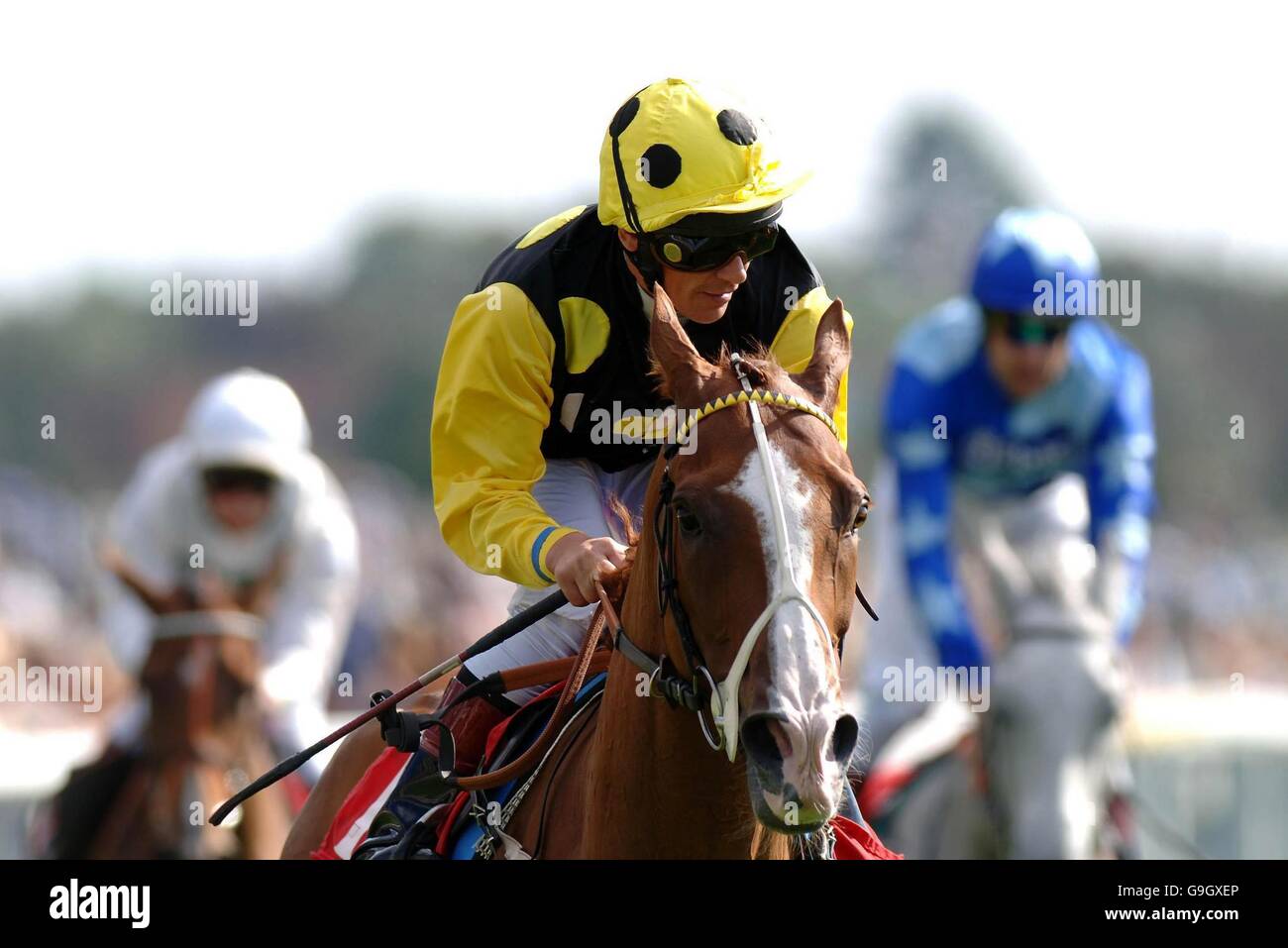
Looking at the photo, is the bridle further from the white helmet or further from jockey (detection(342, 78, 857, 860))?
the white helmet

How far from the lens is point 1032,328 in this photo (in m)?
8.85

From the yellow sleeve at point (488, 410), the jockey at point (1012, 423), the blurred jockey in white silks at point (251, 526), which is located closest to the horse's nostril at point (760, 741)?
the yellow sleeve at point (488, 410)

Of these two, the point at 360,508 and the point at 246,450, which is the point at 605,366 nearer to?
the point at 246,450

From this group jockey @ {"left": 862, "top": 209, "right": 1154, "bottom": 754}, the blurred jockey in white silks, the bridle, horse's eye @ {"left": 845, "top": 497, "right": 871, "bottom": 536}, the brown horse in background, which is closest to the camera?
the bridle

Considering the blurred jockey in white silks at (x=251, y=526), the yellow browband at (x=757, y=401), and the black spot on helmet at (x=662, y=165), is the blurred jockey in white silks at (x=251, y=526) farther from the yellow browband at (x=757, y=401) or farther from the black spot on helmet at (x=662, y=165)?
the yellow browband at (x=757, y=401)

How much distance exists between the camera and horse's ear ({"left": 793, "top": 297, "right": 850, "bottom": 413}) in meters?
3.79

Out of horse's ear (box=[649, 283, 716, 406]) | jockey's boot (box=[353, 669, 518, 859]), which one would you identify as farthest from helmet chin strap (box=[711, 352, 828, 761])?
jockey's boot (box=[353, 669, 518, 859])

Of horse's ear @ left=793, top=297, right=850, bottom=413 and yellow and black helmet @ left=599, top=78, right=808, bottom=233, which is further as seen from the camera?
yellow and black helmet @ left=599, top=78, right=808, bottom=233

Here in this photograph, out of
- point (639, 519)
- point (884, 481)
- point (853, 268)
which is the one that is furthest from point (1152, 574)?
point (853, 268)

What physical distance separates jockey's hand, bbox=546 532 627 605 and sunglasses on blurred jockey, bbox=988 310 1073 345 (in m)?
5.12

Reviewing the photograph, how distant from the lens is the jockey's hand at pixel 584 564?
3.94 m

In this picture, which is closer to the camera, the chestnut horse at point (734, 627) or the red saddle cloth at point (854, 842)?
the chestnut horse at point (734, 627)

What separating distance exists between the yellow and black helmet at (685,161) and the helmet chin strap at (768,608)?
33.3 inches

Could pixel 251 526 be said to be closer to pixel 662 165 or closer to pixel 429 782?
pixel 429 782
